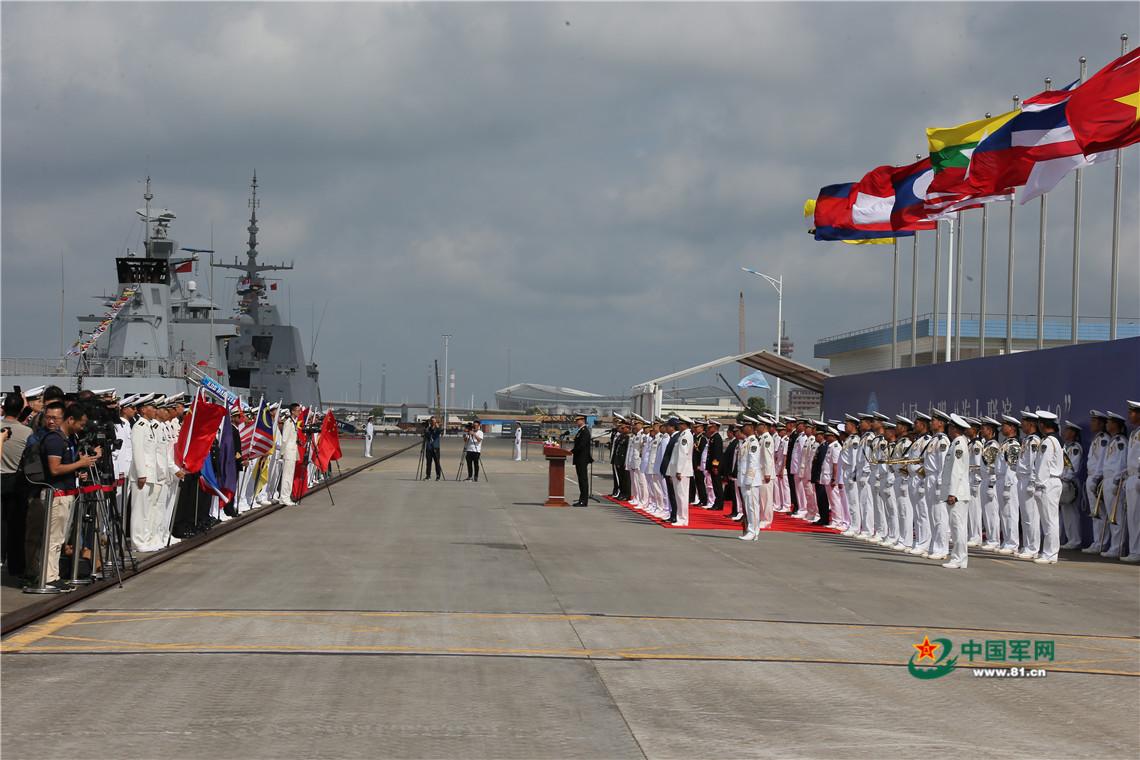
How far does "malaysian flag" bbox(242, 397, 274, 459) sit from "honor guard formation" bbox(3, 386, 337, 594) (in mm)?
25

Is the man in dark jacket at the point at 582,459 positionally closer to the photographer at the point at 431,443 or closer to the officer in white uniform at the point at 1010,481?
the officer in white uniform at the point at 1010,481

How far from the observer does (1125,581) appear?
1323cm

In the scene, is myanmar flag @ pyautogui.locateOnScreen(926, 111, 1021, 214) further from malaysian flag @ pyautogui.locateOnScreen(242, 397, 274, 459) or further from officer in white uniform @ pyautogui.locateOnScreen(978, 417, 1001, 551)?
malaysian flag @ pyautogui.locateOnScreen(242, 397, 274, 459)

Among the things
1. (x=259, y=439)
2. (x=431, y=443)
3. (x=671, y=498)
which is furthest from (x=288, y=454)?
(x=431, y=443)

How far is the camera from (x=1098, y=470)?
1573 cm

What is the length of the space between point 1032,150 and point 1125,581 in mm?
8487

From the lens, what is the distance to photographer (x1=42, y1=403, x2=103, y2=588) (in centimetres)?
991

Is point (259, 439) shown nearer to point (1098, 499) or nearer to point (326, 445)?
point (326, 445)

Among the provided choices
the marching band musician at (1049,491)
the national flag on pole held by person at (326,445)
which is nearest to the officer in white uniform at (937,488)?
the marching band musician at (1049,491)

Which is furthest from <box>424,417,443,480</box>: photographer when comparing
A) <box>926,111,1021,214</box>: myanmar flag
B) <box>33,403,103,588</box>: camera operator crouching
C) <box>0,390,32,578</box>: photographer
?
<box>33,403,103,588</box>: camera operator crouching

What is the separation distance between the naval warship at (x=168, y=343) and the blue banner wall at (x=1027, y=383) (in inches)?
1026

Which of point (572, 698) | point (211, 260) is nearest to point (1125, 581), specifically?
point (572, 698)

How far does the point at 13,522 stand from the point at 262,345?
175 ft

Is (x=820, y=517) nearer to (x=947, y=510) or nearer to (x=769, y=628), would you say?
(x=947, y=510)
